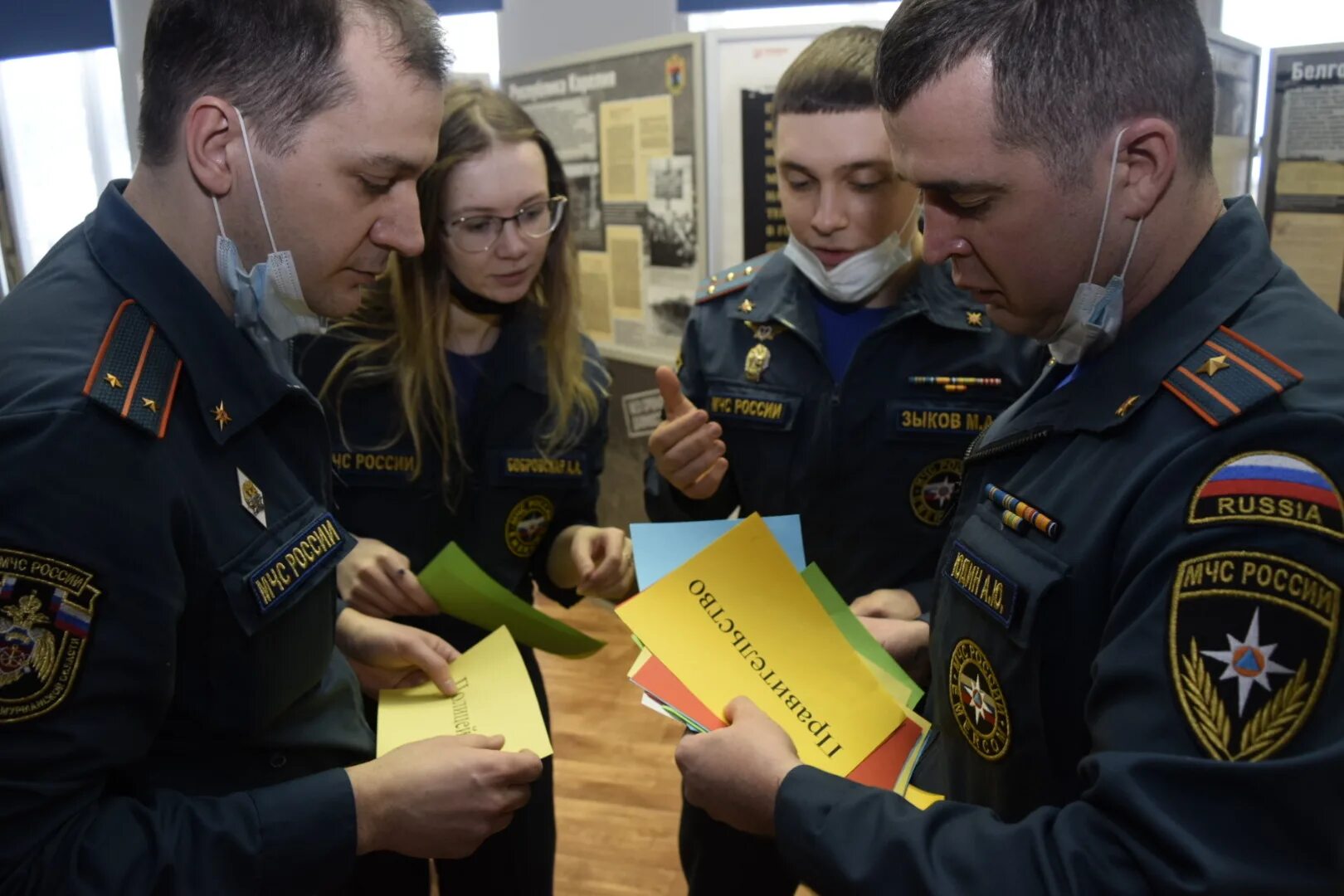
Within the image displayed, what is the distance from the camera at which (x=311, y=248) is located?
3.77 ft

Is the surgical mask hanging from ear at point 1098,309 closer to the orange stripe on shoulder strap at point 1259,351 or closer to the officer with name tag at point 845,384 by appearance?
the orange stripe on shoulder strap at point 1259,351

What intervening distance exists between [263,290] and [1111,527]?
3.12 ft

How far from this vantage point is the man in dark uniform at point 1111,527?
0.73 meters

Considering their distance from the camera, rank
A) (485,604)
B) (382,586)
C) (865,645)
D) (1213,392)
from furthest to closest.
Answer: (382,586) < (485,604) < (865,645) < (1213,392)

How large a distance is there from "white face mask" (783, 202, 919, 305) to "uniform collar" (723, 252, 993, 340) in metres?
0.04

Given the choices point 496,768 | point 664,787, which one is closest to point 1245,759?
point 496,768

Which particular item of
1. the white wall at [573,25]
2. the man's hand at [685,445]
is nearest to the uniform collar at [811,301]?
the man's hand at [685,445]

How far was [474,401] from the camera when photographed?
6.27ft

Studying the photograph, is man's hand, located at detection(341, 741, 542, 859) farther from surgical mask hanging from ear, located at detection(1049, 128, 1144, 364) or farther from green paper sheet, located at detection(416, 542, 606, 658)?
surgical mask hanging from ear, located at detection(1049, 128, 1144, 364)

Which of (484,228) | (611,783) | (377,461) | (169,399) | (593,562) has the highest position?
(484,228)

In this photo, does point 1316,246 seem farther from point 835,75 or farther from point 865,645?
point 865,645

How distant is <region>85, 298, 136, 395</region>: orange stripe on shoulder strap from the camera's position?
90 centimetres

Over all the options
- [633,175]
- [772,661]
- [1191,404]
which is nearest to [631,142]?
[633,175]

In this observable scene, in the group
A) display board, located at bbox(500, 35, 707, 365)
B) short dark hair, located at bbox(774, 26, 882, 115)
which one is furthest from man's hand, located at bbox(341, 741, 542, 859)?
display board, located at bbox(500, 35, 707, 365)
